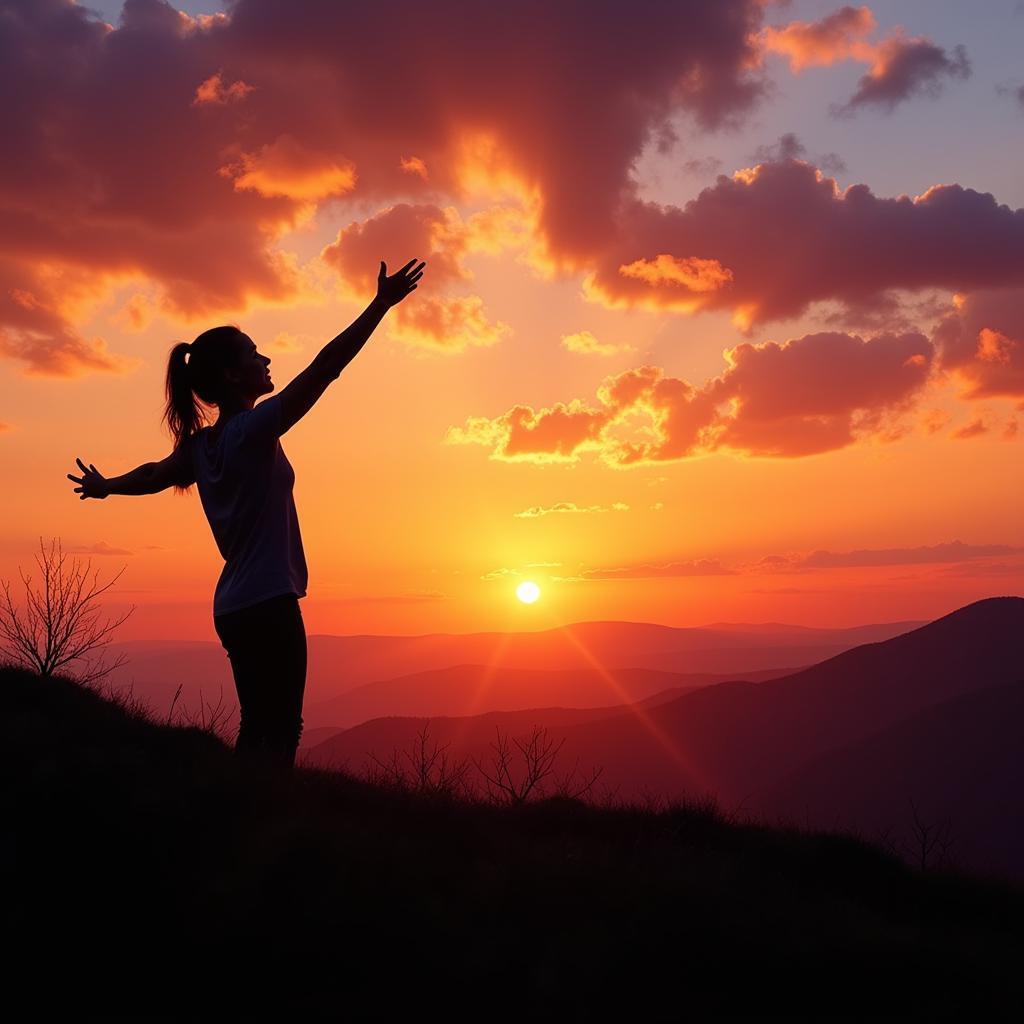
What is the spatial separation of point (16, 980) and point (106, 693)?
5.97m

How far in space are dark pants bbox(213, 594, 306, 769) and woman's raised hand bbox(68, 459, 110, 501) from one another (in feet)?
4.91

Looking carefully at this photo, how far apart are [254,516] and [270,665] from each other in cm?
71

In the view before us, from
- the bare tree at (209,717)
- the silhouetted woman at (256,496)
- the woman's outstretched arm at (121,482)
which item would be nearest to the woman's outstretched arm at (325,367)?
the silhouetted woman at (256,496)

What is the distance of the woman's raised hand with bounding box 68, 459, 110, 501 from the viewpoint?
16.5 feet

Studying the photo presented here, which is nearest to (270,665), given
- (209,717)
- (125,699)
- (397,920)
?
(397,920)

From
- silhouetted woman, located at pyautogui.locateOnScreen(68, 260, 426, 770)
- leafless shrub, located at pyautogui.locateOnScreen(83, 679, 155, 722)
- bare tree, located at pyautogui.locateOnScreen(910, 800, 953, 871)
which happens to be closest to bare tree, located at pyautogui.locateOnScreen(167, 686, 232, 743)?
leafless shrub, located at pyautogui.locateOnScreen(83, 679, 155, 722)

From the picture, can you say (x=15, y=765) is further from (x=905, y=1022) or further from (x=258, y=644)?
(x=905, y=1022)

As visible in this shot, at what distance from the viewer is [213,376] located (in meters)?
4.27

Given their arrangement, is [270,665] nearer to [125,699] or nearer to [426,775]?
[426,775]

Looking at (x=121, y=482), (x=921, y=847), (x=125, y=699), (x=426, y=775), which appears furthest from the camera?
(x=921, y=847)

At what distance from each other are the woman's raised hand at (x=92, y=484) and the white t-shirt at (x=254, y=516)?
128 cm

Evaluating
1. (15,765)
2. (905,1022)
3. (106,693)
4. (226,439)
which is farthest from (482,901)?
(106,693)

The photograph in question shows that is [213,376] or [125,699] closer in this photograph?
[213,376]

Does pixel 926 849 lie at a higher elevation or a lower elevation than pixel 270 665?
lower
